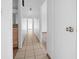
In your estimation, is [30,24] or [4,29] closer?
[4,29]

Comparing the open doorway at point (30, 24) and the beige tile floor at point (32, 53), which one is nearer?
the beige tile floor at point (32, 53)

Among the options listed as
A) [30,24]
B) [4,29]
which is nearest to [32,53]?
[4,29]

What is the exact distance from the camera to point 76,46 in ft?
4.98

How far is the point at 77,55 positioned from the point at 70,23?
557mm

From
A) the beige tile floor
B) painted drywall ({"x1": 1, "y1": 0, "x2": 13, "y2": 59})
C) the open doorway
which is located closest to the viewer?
painted drywall ({"x1": 1, "y1": 0, "x2": 13, "y2": 59})

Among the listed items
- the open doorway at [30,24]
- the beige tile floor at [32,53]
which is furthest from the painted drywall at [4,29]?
the open doorway at [30,24]

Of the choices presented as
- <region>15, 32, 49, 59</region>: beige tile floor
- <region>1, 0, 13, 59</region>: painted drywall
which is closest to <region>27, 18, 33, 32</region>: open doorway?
<region>15, 32, 49, 59</region>: beige tile floor

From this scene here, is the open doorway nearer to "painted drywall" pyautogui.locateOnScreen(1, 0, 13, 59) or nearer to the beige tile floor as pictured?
the beige tile floor

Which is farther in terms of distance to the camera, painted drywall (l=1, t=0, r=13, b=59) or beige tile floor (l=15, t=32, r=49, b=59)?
beige tile floor (l=15, t=32, r=49, b=59)

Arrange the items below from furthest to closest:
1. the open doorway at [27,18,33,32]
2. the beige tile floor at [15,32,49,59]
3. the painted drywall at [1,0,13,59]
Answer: the open doorway at [27,18,33,32], the beige tile floor at [15,32,49,59], the painted drywall at [1,0,13,59]

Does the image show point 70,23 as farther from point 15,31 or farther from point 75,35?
point 15,31

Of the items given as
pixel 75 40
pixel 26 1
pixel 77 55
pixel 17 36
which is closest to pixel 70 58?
pixel 77 55

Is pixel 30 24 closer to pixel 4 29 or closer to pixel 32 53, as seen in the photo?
pixel 32 53

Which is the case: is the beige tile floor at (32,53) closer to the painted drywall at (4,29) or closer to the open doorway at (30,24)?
the painted drywall at (4,29)
